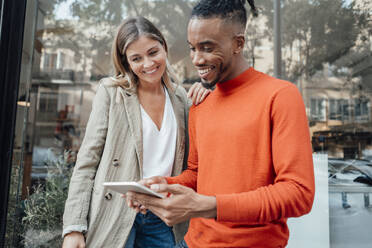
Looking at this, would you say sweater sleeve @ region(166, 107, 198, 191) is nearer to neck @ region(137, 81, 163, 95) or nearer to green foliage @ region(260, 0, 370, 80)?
neck @ region(137, 81, 163, 95)

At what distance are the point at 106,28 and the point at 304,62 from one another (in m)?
2.69

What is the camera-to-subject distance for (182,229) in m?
1.49

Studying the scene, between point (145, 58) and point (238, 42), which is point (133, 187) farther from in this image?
point (145, 58)

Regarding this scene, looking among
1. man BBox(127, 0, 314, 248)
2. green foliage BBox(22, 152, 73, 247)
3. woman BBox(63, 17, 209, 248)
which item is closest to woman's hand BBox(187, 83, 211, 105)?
woman BBox(63, 17, 209, 248)

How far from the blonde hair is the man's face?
0.48 m

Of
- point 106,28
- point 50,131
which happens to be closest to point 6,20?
point 106,28

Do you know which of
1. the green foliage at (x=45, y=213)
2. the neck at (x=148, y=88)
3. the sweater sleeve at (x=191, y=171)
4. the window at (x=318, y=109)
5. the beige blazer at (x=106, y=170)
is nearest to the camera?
the sweater sleeve at (x=191, y=171)

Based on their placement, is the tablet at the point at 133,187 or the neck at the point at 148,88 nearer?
the tablet at the point at 133,187

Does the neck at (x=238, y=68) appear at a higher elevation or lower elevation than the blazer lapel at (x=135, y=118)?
higher

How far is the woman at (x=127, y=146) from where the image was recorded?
1.36 m

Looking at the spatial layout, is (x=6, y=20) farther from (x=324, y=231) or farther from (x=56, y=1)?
(x=324, y=231)

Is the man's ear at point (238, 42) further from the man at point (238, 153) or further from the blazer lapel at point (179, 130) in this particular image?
the blazer lapel at point (179, 130)

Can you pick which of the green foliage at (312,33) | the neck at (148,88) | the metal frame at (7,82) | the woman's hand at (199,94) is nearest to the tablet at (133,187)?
the woman's hand at (199,94)

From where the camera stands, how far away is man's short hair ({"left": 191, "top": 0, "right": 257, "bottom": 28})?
3.38ft
